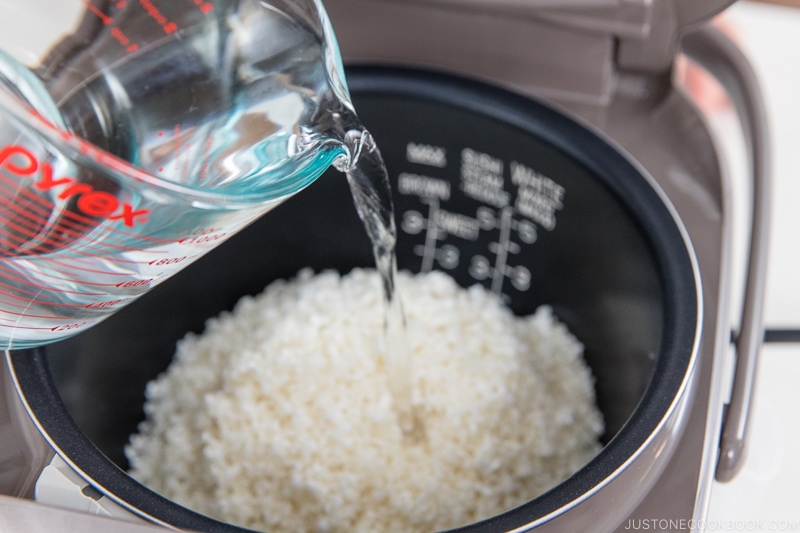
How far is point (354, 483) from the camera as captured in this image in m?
0.79

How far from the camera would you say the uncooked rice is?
80cm

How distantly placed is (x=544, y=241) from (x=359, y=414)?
0.94 ft

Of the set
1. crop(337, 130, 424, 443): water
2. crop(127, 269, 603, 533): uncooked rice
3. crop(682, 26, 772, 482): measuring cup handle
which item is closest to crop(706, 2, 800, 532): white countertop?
crop(682, 26, 772, 482): measuring cup handle

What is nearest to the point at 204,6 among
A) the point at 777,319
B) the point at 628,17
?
the point at 628,17

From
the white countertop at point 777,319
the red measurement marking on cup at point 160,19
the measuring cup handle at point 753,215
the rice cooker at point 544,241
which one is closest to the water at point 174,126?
the red measurement marking on cup at point 160,19

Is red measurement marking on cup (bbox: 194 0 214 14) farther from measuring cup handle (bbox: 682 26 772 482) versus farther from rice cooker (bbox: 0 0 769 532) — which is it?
measuring cup handle (bbox: 682 26 772 482)

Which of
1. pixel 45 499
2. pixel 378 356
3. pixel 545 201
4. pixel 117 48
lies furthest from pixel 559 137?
pixel 45 499

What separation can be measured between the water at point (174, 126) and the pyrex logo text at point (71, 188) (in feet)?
0.04

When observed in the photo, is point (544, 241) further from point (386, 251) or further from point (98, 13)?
point (98, 13)

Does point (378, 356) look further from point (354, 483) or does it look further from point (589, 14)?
point (589, 14)

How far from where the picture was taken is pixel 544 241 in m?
0.91

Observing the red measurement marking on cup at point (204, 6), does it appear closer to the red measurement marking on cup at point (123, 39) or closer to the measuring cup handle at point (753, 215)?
the red measurement marking on cup at point (123, 39)

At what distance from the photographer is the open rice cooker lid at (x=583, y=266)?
0.57 meters

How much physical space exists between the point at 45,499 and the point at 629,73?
0.69 meters
